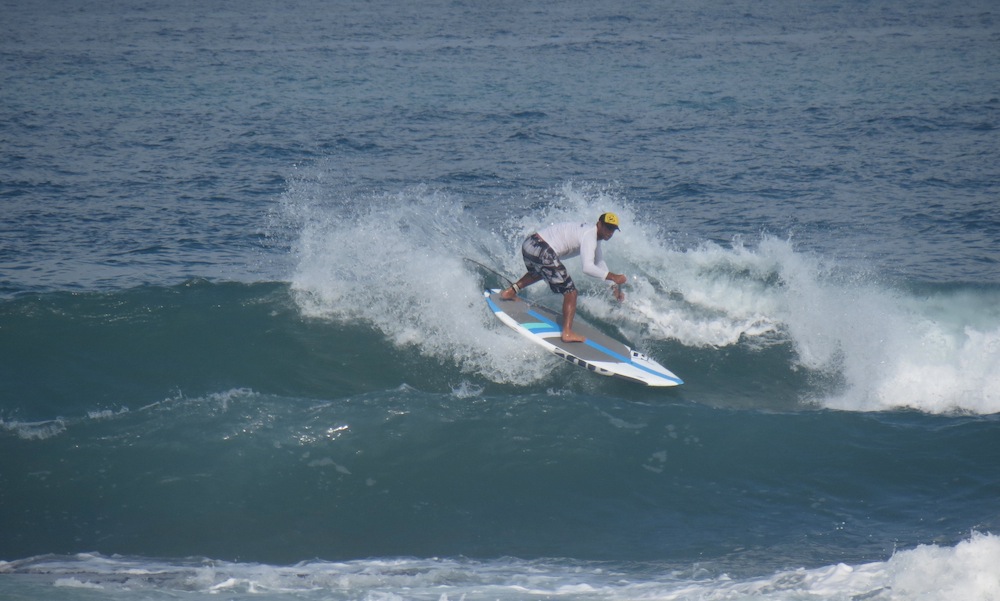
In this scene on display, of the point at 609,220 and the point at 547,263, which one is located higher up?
the point at 609,220

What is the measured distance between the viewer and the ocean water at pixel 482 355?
7.36m

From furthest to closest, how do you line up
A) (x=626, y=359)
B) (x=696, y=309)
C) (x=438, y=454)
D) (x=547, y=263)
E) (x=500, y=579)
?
1. (x=696, y=309)
2. (x=547, y=263)
3. (x=626, y=359)
4. (x=438, y=454)
5. (x=500, y=579)

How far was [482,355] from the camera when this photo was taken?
1080cm

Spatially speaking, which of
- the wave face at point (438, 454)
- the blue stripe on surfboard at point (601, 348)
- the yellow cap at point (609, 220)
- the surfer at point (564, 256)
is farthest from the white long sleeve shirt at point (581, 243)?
the wave face at point (438, 454)

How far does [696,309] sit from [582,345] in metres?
2.44

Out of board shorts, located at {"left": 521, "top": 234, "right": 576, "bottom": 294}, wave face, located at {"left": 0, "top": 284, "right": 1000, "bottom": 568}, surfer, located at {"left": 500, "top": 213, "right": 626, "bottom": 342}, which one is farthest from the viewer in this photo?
board shorts, located at {"left": 521, "top": 234, "right": 576, "bottom": 294}

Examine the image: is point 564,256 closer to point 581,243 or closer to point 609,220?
point 581,243

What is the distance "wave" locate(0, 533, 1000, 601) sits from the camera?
20.8ft

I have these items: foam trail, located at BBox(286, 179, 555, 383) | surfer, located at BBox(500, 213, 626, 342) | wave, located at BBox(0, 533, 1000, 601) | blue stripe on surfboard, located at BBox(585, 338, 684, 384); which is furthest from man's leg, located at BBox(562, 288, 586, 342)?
wave, located at BBox(0, 533, 1000, 601)

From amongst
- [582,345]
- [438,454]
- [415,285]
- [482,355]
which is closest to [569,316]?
[582,345]

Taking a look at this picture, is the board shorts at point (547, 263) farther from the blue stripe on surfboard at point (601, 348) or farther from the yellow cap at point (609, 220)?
the yellow cap at point (609, 220)

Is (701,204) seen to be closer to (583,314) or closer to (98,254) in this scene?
(583,314)

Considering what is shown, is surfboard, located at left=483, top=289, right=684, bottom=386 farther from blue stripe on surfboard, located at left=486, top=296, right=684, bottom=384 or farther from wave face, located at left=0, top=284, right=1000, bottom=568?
wave face, located at left=0, top=284, right=1000, bottom=568

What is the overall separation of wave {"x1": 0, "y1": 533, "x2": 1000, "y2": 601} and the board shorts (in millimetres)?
4055
